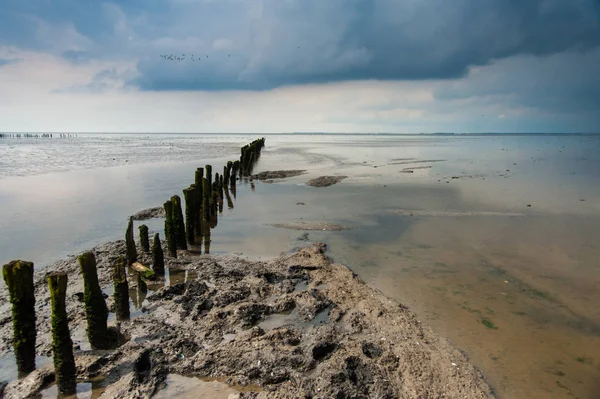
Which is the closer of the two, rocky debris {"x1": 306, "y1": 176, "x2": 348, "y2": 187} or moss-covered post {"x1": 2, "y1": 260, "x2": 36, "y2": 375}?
moss-covered post {"x1": 2, "y1": 260, "x2": 36, "y2": 375}

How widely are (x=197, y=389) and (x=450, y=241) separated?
379 inches

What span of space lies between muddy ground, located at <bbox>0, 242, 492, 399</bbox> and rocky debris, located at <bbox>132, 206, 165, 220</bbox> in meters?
6.96

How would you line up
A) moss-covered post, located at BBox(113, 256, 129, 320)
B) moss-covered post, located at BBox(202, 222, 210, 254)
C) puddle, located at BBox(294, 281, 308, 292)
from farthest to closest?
moss-covered post, located at BBox(202, 222, 210, 254) → puddle, located at BBox(294, 281, 308, 292) → moss-covered post, located at BBox(113, 256, 129, 320)

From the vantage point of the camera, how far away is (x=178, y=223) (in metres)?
11.8

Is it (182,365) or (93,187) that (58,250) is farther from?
(93,187)

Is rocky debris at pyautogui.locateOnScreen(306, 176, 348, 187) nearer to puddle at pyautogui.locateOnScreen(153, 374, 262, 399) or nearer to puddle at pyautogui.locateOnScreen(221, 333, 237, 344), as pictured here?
puddle at pyautogui.locateOnScreen(221, 333, 237, 344)

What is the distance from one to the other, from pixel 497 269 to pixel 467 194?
1186cm

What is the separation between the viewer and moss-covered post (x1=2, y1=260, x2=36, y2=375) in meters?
5.67

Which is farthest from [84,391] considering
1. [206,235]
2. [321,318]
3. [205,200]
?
[205,200]

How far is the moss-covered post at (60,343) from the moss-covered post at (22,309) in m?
0.45

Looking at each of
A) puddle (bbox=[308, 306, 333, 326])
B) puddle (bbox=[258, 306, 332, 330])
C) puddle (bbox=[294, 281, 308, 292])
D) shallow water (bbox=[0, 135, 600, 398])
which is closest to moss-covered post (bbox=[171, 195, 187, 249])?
shallow water (bbox=[0, 135, 600, 398])

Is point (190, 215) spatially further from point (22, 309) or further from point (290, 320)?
point (22, 309)

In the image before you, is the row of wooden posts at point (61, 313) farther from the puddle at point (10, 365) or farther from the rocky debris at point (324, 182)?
the rocky debris at point (324, 182)

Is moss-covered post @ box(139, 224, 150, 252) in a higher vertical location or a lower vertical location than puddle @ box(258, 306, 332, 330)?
higher
